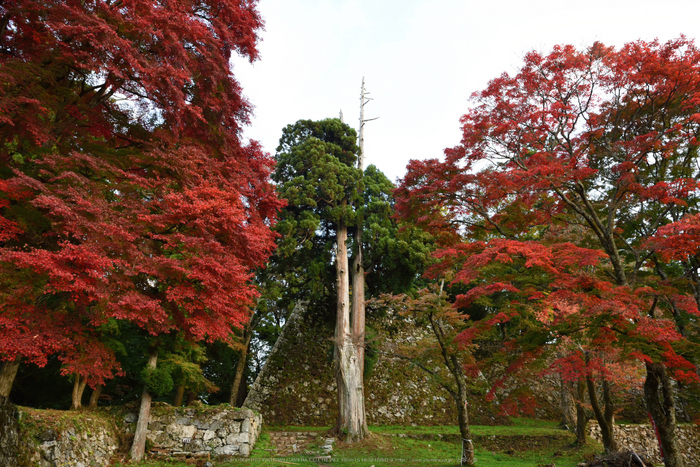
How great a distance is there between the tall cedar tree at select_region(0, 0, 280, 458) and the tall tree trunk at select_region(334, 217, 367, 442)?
18.4 feet

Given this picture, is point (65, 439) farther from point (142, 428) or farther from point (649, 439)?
point (649, 439)

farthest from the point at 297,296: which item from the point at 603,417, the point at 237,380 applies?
the point at 603,417

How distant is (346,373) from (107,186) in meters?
7.86

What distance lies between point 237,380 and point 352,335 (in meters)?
5.18

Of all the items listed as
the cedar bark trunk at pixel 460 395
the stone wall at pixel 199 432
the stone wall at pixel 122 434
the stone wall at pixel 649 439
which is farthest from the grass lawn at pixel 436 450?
the stone wall at pixel 649 439

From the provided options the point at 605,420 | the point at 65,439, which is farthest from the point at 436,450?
the point at 65,439

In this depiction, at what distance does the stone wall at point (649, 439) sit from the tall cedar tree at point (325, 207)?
846cm

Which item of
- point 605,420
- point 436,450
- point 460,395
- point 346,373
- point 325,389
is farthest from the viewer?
point 325,389

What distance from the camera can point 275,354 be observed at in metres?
14.0

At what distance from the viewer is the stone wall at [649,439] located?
12.2m

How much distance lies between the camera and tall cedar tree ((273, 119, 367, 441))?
1096 cm

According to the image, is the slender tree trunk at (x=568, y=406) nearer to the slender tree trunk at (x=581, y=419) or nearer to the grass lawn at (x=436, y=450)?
the grass lawn at (x=436, y=450)

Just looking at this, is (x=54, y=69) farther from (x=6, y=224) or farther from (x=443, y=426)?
(x=443, y=426)

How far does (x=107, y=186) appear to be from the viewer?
471 centimetres
